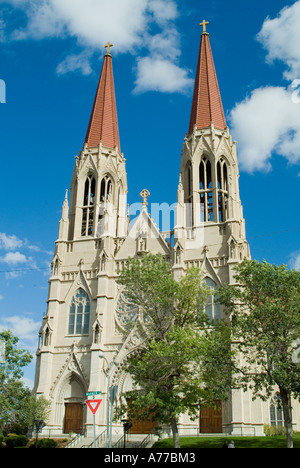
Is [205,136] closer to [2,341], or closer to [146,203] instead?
[146,203]

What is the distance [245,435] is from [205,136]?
2452cm

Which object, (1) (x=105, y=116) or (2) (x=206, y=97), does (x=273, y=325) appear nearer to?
(2) (x=206, y=97)

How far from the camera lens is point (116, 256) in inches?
1677

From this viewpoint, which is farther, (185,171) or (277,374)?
(185,171)

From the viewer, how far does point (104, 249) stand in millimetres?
41750

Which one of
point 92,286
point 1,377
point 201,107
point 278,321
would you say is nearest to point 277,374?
point 278,321

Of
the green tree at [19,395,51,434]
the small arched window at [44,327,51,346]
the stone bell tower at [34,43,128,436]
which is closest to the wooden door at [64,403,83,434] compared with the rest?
the stone bell tower at [34,43,128,436]

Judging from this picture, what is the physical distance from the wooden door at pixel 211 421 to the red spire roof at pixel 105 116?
25656mm

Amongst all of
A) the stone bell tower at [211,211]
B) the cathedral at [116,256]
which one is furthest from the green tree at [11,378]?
the stone bell tower at [211,211]

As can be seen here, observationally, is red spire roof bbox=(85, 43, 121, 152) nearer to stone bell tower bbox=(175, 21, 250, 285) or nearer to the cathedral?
the cathedral

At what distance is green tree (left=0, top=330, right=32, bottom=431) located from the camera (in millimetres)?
39469

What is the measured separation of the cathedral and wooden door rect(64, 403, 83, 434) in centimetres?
7

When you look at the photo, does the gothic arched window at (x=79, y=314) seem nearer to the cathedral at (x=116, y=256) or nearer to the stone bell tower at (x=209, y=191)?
the cathedral at (x=116, y=256)

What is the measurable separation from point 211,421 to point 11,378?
15.7 meters
